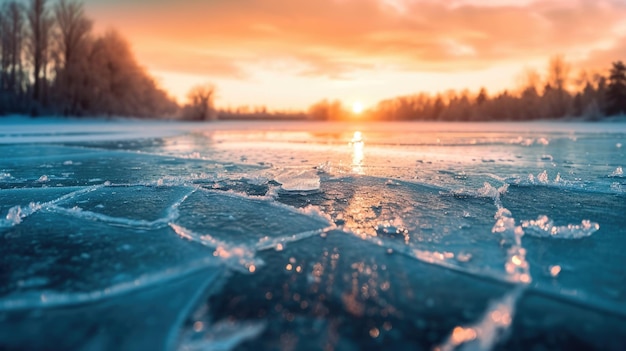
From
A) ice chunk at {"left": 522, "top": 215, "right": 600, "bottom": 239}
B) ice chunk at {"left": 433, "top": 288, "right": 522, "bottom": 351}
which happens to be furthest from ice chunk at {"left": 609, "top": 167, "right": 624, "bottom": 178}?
ice chunk at {"left": 433, "top": 288, "right": 522, "bottom": 351}

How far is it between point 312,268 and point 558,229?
1.94 meters

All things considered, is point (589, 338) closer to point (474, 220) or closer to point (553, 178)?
point (474, 220)

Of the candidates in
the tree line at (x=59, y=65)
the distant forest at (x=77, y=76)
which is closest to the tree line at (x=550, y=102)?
the distant forest at (x=77, y=76)

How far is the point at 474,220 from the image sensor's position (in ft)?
10.5

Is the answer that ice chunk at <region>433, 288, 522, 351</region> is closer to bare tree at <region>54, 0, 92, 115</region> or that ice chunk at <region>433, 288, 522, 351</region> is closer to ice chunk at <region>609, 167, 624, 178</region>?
ice chunk at <region>609, 167, 624, 178</region>

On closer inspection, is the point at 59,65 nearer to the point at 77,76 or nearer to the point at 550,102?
the point at 77,76

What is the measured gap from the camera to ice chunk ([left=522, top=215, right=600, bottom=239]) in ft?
9.05

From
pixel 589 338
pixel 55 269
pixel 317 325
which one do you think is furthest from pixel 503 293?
pixel 55 269

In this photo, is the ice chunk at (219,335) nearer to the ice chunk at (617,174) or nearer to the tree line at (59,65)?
the ice chunk at (617,174)

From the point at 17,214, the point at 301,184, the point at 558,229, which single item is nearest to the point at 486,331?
the point at 558,229

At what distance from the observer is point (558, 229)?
2.85m

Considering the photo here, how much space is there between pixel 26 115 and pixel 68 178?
23688 millimetres

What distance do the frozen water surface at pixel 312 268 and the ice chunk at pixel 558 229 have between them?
13mm

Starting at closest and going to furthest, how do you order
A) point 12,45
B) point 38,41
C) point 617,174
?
1. point 617,174
2. point 38,41
3. point 12,45
